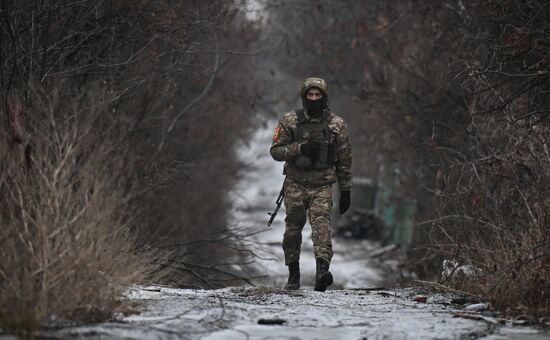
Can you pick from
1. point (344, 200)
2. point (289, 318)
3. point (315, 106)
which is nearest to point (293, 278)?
point (344, 200)

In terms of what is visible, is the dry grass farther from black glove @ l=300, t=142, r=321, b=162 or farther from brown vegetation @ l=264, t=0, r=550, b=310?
brown vegetation @ l=264, t=0, r=550, b=310

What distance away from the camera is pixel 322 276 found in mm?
9336

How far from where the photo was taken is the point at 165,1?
42.7 ft

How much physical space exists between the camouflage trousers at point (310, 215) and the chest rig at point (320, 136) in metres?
0.28

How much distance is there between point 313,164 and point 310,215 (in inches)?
21.5

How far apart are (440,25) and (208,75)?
479 centimetres

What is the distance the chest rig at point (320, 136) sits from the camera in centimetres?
959

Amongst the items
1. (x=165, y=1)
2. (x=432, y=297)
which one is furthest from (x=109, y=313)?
(x=165, y=1)

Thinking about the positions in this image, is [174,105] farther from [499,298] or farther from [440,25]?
[499,298]

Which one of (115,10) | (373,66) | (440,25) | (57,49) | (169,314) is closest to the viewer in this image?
(169,314)

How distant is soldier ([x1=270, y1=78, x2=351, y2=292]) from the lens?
9.54 metres

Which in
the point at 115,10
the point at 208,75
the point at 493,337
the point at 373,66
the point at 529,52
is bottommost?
the point at 493,337

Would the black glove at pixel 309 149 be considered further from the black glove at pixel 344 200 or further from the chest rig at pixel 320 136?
the black glove at pixel 344 200

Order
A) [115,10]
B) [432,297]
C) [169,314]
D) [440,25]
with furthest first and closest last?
[440,25], [115,10], [432,297], [169,314]
